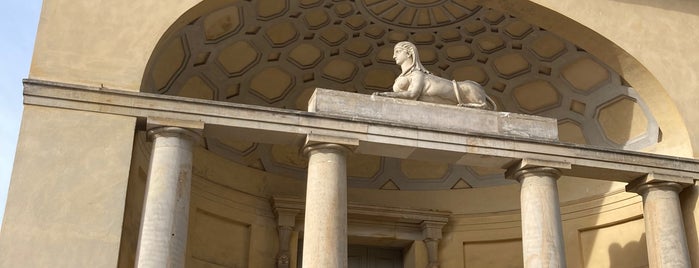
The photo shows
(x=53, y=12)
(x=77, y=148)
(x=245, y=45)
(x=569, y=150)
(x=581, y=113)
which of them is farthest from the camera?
(x=581, y=113)

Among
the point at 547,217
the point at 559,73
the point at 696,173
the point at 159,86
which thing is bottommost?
the point at 547,217

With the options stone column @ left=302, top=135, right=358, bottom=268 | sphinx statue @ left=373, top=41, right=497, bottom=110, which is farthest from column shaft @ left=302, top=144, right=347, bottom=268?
sphinx statue @ left=373, top=41, right=497, bottom=110

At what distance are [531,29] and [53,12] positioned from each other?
26.8ft

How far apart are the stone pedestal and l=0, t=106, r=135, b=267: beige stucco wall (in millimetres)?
5643

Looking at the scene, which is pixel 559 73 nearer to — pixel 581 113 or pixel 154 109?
pixel 581 113

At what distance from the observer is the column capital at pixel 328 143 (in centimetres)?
1183

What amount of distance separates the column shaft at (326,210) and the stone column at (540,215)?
2710 millimetres

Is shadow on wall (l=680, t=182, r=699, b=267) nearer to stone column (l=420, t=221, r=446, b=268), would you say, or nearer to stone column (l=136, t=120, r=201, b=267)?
stone column (l=420, t=221, r=446, b=268)

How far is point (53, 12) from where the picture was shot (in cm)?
1183

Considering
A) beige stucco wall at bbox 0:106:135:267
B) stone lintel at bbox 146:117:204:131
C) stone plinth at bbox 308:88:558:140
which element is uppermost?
stone plinth at bbox 308:88:558:140

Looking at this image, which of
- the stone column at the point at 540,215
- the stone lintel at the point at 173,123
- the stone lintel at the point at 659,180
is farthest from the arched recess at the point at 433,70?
the stone column at the point at 540,215

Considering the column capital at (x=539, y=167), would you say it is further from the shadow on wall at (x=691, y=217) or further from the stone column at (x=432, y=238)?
the stone column at (x=432, y=238)

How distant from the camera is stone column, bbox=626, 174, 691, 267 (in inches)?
498

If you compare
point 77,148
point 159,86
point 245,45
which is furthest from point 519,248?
point 77,148
